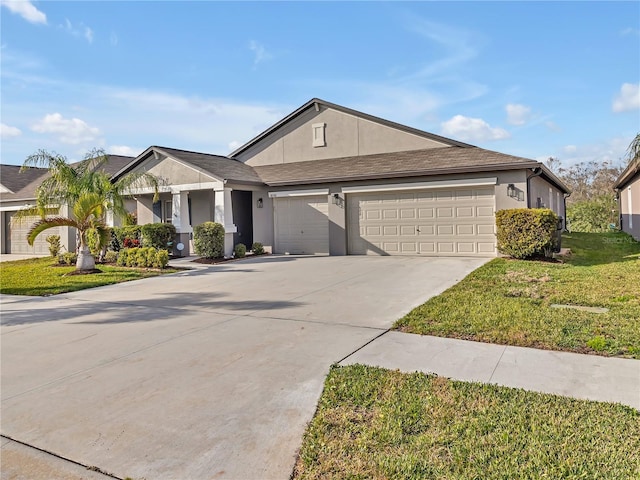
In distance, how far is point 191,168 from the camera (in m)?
16.3

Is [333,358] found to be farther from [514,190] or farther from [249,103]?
[249,103]

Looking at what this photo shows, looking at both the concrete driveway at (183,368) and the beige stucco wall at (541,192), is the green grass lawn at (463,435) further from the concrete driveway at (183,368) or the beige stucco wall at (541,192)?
the beige stucco wall at (541,192)

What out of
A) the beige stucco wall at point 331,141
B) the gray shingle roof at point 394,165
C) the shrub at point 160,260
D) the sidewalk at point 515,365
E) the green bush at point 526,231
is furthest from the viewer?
the beige stucco wall at point 331,141

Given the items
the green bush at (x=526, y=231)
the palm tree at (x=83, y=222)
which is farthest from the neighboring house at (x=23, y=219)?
the green bush at (x=526, y=231)

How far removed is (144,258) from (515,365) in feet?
40.2

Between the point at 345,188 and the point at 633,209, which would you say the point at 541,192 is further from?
the point at 345,188

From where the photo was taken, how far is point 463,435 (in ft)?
9.67

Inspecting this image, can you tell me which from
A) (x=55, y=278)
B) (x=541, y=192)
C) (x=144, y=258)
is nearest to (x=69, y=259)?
(x=144, y=258)

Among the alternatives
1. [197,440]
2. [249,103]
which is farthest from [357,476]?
[249,103]

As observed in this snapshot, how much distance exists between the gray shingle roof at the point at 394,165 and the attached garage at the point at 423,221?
577mm

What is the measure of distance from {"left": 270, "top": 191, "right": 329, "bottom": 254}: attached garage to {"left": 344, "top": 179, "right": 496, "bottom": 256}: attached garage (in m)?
1.12

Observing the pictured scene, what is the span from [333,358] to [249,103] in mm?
17069

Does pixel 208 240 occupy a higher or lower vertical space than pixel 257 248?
higher

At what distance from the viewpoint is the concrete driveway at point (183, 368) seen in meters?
2.97
